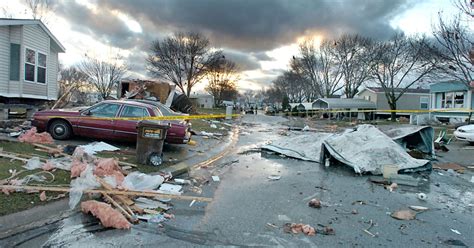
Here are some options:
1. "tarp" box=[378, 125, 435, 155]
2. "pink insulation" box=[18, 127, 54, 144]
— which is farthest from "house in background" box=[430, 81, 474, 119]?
"pink insulation" box=[18, 127, 54, 144]

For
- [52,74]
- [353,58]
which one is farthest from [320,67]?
[52,74]

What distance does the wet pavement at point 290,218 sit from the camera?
4305mm

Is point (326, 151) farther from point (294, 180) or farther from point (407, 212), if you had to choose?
point (407, 212)

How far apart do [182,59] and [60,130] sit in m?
45.4

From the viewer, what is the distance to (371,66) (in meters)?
47.0

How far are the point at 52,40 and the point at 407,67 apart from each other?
133 feet

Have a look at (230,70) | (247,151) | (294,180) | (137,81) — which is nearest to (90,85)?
(230,70)

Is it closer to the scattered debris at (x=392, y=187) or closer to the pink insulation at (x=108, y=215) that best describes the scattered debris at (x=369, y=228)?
the scattered debris at (x=392, y=187)

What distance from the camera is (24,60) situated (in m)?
17.2

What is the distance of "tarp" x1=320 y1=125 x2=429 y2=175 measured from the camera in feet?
29.9

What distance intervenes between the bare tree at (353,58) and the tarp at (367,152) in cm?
4047

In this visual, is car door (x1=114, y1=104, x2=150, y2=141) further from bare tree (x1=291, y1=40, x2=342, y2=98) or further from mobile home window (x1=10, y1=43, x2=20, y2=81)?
bare tree (x1=291, y1=40, x2=342, y2=98)

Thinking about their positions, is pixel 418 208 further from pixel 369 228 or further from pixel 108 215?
pixel 108 215

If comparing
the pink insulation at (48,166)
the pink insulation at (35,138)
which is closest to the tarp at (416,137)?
the pink insulation at (48,166)
